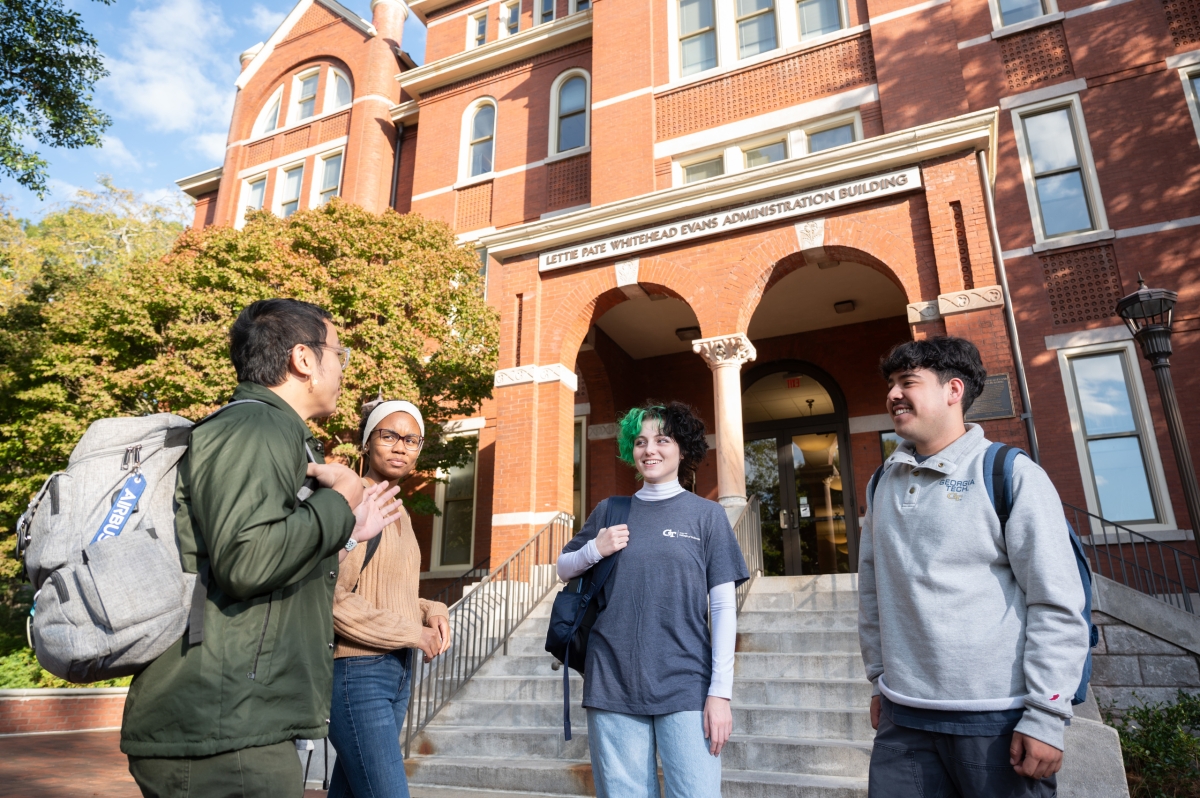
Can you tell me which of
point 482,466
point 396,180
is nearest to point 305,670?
point 482,466

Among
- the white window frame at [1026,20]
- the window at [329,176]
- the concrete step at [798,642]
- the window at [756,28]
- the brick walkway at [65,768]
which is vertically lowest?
the brick walkway at [65,768]

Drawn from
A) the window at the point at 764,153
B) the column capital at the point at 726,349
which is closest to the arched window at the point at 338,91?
the window at the point at 764,153

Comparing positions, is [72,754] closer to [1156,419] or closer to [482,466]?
[482,466]

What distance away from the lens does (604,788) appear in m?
2.66

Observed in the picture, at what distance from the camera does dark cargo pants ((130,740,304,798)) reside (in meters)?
1.66

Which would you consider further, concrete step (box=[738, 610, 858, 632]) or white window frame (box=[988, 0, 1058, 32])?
white window frame (box=[988, 0, 1058, 32])

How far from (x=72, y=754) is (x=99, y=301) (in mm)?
8901

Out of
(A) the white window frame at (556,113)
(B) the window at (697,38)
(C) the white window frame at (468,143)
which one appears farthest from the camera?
(C) the white window frame at (468,143)

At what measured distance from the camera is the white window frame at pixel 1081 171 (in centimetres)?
1188

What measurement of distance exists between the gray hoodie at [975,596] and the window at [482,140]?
56.4 feet

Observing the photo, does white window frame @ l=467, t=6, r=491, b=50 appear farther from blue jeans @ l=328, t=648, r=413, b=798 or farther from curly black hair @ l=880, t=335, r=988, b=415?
blue jeans @ l=328, t=648, r=413, b=798

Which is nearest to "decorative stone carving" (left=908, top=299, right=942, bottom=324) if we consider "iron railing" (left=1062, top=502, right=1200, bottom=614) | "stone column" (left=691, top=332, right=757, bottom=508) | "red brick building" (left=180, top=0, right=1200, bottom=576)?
"red brick building" (left=180, top=0, right=1200, bottom=576)

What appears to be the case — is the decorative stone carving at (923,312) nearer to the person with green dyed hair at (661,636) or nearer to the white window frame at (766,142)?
the white window frame at (766,142)

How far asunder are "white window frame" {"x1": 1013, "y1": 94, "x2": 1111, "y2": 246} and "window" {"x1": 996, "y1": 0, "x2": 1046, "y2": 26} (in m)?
1.97
